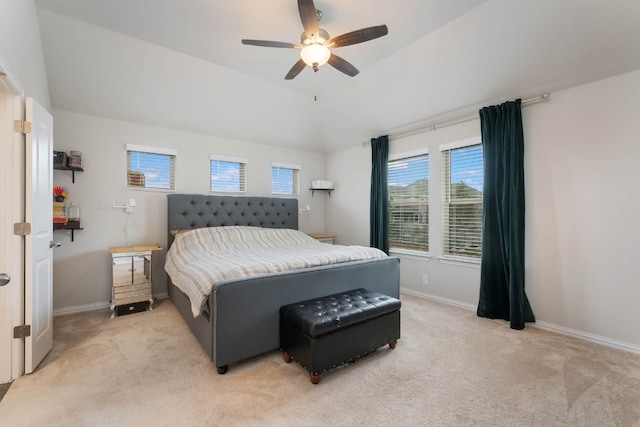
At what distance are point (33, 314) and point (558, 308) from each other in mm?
4834

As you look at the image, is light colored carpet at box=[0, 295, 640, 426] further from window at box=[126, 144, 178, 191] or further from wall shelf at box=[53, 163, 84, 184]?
window at box=[126, 144, 178, 191]

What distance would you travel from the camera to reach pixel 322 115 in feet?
16.2

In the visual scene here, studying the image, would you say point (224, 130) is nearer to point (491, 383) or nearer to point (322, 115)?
point (322, 115)

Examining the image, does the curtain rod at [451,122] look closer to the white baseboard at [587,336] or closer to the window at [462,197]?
the window at [462,197]

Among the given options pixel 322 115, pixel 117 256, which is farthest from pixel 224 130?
pixel 117 256

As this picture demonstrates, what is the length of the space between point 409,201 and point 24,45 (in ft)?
14.9

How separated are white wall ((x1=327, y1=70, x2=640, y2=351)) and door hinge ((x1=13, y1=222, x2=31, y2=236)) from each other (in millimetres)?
4666

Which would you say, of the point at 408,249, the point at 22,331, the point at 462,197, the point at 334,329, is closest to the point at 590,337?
the point at 462,197

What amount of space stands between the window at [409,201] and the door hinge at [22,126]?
4237mm

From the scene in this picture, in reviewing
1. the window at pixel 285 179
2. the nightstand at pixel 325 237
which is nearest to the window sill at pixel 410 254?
the nightstand at pixel 325 237

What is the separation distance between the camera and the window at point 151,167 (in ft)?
12.8

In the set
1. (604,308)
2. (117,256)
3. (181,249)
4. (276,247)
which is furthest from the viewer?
(276,247)

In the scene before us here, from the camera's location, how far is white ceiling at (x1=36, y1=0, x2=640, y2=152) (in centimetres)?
246

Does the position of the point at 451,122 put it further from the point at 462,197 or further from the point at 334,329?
the point at 334,329
